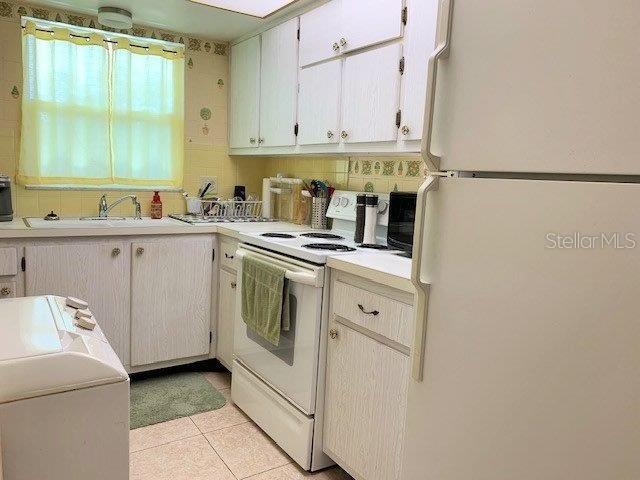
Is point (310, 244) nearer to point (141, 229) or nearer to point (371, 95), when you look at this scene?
point (371, 95)

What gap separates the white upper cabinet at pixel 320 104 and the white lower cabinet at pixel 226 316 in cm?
88

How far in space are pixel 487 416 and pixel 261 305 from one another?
1334 millimetres

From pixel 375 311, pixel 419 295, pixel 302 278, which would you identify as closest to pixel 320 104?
pixel 302 278

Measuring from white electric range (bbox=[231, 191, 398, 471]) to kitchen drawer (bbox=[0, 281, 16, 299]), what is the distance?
1.07 metres

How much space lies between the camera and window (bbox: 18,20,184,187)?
2.82 m

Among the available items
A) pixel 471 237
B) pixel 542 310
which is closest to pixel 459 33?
pixel 471 237

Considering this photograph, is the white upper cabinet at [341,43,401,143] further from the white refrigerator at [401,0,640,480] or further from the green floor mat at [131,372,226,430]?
the green floor mat at [131,372,226,430]

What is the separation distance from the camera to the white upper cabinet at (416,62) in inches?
75.8

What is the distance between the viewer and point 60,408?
1.14 metres

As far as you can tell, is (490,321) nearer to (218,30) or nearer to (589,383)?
(589,383)

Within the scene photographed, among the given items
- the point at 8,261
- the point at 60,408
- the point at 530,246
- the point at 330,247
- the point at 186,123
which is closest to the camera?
the point at 530,246

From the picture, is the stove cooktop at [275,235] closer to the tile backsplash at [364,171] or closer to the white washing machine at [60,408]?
the tile backsplash at [364,171]

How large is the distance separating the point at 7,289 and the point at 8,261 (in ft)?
0.45

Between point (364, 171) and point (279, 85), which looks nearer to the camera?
point (364, 171)
